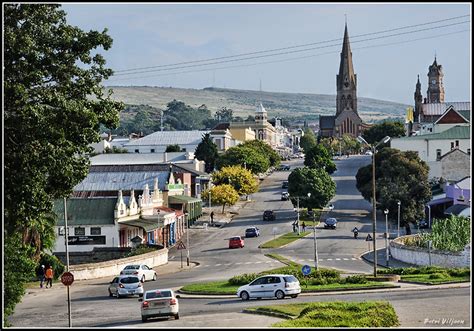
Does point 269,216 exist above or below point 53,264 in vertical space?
above

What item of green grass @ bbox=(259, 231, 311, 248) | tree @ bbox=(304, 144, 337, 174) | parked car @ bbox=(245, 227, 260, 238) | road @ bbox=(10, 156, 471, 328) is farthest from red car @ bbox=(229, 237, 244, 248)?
tree @ bbox=(304, 144, 337, 174)

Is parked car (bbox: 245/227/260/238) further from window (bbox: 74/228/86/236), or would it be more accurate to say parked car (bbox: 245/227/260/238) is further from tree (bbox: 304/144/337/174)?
tree (bbox: 304/144/337/174)

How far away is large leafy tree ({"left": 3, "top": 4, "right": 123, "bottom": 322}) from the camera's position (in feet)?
106

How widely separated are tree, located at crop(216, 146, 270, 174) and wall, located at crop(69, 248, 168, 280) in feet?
241

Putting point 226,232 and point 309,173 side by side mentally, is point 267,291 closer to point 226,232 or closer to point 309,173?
point 226,232

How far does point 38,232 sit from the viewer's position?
168ft

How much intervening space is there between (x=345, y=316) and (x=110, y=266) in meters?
32.6

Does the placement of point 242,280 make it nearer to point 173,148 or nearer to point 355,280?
point 355,280

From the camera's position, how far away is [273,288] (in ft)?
146

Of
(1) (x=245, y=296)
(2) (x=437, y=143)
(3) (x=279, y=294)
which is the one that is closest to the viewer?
(3) (x=279, y=294)

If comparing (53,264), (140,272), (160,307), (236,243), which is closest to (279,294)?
(160,307)

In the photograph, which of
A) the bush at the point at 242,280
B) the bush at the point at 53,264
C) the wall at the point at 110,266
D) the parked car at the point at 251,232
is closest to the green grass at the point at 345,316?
the bush at the point at 242,280

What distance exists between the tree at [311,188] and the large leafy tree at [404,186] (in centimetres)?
617

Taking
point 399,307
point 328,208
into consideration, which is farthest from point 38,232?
point 328,208
